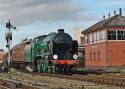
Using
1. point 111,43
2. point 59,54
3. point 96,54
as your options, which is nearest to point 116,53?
point 111,43

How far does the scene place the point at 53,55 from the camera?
113ft

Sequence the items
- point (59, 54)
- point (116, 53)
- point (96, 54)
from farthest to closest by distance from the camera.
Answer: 1. point (96, 54)
2. point (116, 53)
3. point (59, 54)

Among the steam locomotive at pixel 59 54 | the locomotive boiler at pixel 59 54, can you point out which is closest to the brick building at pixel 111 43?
the steam locomotive at pixel 59 54

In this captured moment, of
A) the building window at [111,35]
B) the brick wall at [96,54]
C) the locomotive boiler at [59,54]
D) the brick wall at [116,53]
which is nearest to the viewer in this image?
the locomotive boiler at [59,54]

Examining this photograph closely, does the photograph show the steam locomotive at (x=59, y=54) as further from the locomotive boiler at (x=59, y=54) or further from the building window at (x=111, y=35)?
the building window at (x=111, y=35)

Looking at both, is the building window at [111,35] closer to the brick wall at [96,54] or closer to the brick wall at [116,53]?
the brick wall at [116,53]

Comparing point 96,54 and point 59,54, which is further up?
point 96,54

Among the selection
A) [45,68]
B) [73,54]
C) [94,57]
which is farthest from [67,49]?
[94,57]

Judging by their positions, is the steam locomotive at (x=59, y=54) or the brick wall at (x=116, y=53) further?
the brick wall at (x=116, y=53)

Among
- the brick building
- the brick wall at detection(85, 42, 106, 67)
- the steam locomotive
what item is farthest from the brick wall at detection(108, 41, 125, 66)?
the steam locomotive

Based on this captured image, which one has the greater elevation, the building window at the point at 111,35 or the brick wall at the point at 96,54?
the building window at the point at 111,35

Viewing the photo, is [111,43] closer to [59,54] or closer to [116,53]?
[116,53]

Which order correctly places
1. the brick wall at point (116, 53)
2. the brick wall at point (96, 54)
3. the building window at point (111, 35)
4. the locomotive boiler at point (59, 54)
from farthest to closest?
the building window at point (111, 35) → the brick wall at point (96, 54) → the brick wall at point (116, 53) → the locomotive boiler at point (59, 54)

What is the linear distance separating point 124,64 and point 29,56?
2291 cm
